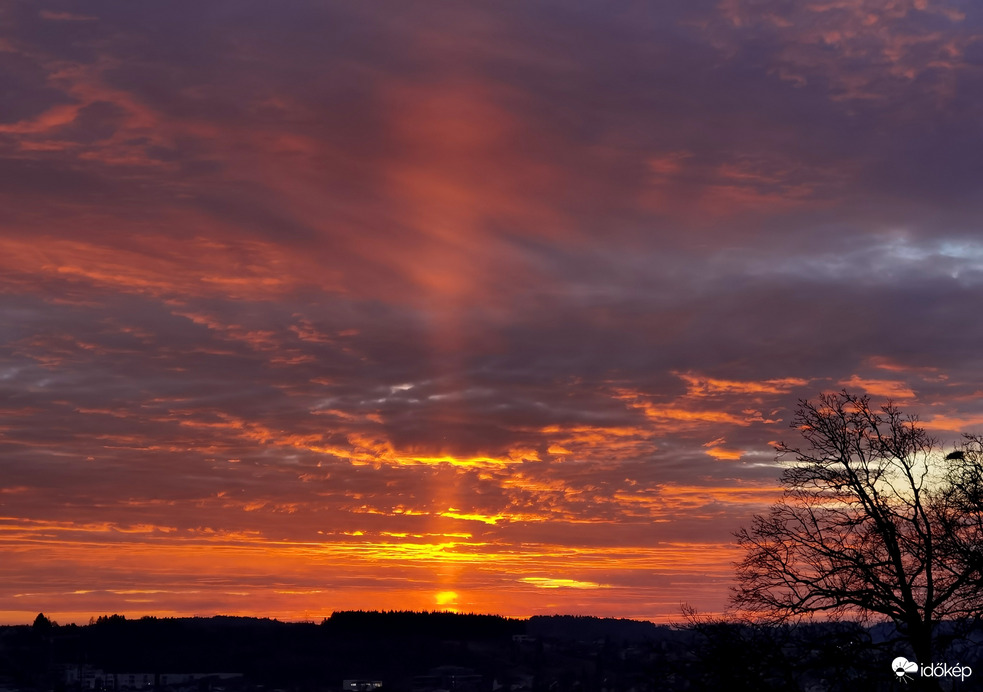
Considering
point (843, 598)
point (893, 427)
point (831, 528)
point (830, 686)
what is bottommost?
point (830, 686)

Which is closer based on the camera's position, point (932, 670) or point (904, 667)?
point (932, 670)

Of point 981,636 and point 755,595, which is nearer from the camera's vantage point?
point 981,636

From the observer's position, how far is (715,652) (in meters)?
30.0

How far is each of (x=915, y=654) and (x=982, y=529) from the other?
17.0 ft

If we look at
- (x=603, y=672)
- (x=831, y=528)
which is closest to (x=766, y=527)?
(x=831, y=528)

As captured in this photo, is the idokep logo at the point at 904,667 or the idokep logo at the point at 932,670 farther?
the idokep logo at the point at 932,670

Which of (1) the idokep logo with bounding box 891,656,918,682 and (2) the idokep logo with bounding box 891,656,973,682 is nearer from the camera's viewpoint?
(1) the idokep logo with bounding box 891,656,918,682

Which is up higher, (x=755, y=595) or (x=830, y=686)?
(x=755, y=595)

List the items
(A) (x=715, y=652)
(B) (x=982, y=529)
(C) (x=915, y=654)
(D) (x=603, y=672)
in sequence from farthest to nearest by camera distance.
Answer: (D) (x=603, y=672)
(B) (x=982, y=529)
(C) (x=915, y=654)
(A) (x=715, y=652)

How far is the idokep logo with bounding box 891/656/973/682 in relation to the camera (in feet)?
101

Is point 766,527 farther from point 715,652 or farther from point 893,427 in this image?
point 715,652

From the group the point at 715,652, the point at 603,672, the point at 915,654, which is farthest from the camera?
the point at 603,672

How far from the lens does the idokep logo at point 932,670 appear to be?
30844 mm

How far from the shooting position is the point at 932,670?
102 feet
